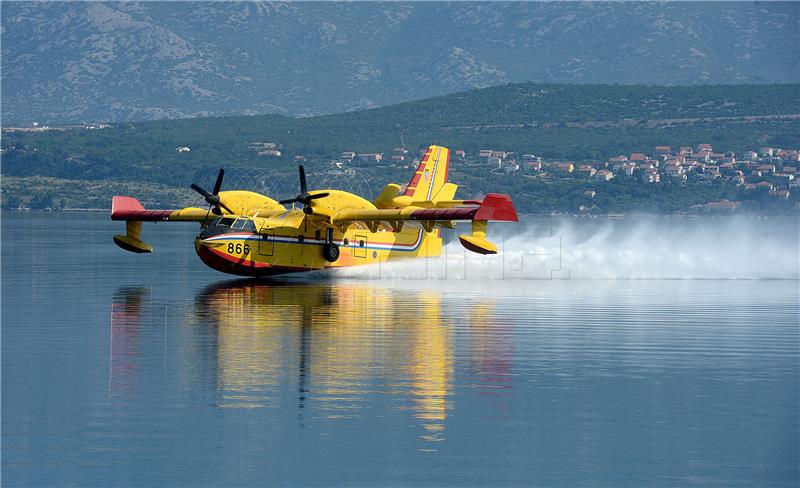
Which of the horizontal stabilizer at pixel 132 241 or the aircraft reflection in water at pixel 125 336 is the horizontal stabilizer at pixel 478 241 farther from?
the horizontal stabilizer at pixel 132 241

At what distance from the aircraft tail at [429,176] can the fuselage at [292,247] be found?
2248 mm

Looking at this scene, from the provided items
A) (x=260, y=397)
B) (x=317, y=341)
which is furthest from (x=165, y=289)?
(x=260, y=397)

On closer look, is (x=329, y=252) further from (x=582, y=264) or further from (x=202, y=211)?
(x=582, y=264)

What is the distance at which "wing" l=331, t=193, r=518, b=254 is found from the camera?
2381 inches

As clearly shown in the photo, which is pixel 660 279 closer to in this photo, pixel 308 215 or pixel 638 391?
pixel 308 215

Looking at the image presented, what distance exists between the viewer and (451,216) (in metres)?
61.6

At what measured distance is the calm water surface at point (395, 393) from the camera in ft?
77.8

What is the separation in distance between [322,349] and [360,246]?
31.0 meters

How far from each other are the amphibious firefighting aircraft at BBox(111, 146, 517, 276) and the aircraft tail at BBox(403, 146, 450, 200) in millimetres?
70

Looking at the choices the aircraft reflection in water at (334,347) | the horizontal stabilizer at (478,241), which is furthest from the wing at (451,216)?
the aircraft reflection in water at (334,347)

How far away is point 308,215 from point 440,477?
41.2m

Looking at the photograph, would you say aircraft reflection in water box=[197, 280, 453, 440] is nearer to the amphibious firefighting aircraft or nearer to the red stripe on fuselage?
the red stripe on fuselage

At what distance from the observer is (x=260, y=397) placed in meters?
29.0

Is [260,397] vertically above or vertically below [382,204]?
below
